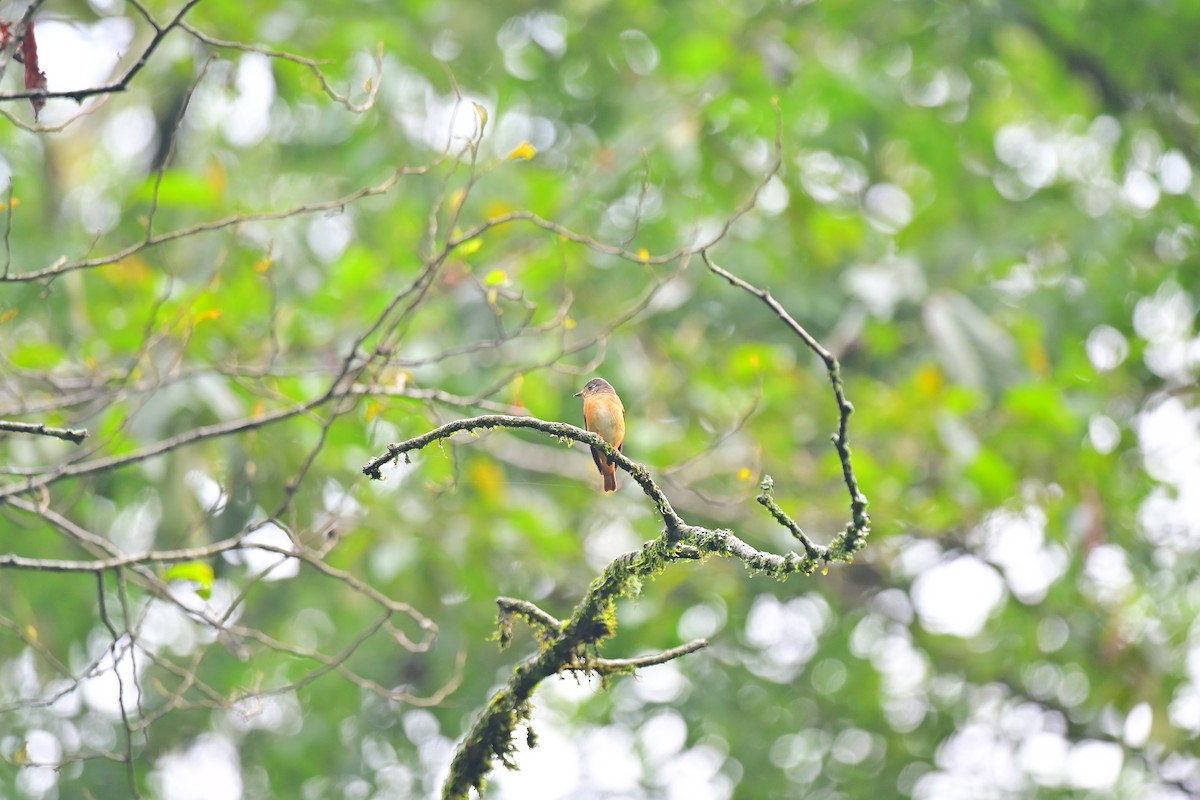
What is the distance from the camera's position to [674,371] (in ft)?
25.2

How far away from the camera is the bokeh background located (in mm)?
5906

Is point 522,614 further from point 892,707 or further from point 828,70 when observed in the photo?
point 892,707

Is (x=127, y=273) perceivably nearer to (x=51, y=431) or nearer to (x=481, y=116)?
(x=481, y=116)

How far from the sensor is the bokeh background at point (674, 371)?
591 centimetres

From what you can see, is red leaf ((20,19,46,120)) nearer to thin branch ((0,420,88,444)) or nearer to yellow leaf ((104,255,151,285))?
thin branch ((0,420,88,444))

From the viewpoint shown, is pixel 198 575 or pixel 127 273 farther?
pixel 127 273

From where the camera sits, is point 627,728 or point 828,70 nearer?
point 828,70

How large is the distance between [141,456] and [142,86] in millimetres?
6293

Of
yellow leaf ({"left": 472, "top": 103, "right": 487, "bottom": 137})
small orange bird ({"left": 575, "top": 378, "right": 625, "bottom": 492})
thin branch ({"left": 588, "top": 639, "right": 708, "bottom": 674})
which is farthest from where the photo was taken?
small orange bird ({"left": 575, "top": 378, "right": 625, "bottom": 492})

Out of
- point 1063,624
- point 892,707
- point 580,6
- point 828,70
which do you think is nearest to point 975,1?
point 828,70

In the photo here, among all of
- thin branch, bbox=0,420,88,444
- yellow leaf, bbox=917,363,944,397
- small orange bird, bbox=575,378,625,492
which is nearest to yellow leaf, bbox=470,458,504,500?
small orange bird, bbox=575,378,625,492

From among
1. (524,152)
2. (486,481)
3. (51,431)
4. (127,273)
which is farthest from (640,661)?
(127,273)

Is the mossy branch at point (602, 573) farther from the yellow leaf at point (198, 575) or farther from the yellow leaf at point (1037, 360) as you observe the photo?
the yellow leaf at point (1037, 360)

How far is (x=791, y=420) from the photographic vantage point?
A: 713cm
